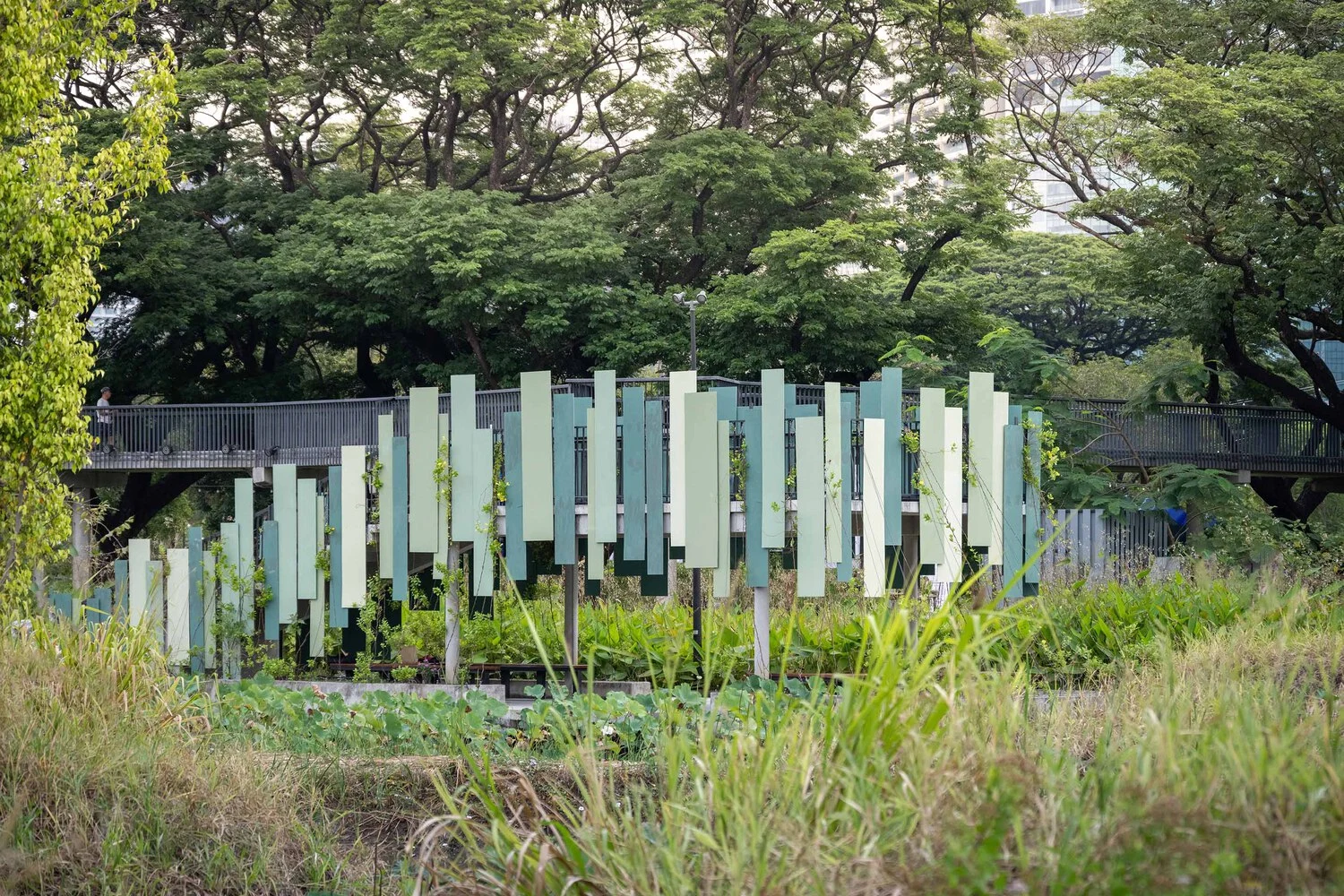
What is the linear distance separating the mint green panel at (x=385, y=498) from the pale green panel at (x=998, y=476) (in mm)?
5589

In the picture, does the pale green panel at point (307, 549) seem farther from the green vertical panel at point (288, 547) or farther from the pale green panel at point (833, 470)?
the pale green panel at point (833, 470)

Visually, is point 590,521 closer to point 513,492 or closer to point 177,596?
point 513,492

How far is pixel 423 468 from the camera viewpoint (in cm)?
1186

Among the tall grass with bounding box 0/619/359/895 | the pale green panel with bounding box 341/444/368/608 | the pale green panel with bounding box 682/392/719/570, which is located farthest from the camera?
the pale green panel with bounding box 341/444/368/608

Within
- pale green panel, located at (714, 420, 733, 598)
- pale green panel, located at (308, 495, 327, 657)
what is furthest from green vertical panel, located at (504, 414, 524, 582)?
pale green panel, located at (308, 495, 327, 657)

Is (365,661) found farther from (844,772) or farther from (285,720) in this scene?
(844,772)

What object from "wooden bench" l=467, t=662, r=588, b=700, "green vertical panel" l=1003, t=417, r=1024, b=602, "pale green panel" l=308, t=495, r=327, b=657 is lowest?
"wooden bench" l=467, t=662, r=588, b=700

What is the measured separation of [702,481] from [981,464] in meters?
2.59

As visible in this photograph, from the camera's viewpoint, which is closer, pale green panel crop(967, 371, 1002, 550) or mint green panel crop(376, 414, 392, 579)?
pale green panel crop(967, 371, 1002, 550)

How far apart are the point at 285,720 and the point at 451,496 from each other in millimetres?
4744

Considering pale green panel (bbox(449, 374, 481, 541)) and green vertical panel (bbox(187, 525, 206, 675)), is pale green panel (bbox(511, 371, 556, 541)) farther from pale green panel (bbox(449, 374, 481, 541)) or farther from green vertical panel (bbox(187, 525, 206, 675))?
green vertical panel (bbox(187, 525, 206, 675))

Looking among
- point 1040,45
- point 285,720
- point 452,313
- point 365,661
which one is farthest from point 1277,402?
point 285,720

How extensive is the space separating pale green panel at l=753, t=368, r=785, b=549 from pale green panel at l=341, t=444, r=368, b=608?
392 centimetres

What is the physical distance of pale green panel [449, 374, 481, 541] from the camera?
1171cm
